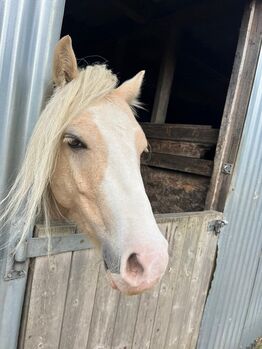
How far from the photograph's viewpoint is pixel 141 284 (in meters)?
0.93

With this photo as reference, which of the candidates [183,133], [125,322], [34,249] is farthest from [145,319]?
[183,133]

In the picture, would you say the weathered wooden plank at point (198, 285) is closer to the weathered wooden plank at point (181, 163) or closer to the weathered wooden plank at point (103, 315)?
the weathered wooden plank at point (181, 163)

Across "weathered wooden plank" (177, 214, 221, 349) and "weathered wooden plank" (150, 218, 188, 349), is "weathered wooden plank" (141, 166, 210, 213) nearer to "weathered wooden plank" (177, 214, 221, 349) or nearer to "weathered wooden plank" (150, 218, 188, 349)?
"weathered wooden plank" (177, 214, 221, 349)

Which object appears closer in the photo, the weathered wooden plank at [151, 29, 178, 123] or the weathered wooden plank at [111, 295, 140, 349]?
the weathered wooden plank at [111, 295, 140, 349]

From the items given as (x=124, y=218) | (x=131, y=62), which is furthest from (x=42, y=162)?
(x=131, y=62)

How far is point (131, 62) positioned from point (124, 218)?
399 centimetres

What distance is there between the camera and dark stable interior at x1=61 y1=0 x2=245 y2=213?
2547mm

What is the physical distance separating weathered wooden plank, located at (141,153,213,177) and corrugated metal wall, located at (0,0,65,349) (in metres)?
1.26

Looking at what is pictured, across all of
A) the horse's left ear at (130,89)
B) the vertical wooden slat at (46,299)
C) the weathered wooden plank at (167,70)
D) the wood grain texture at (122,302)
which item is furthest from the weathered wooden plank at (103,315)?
the weathered wooden plank at (167,70)

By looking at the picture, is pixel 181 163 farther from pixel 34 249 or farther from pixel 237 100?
pixel 34 249

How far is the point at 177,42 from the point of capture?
9.97 feet

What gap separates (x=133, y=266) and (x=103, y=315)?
0.87 meters

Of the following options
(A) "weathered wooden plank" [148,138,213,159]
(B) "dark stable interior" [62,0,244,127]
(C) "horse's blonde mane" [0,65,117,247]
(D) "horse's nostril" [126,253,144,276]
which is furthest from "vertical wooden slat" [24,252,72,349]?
(B) "dark stable interior" [62,0,244,127]

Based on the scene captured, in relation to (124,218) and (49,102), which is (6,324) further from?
(49,102)
